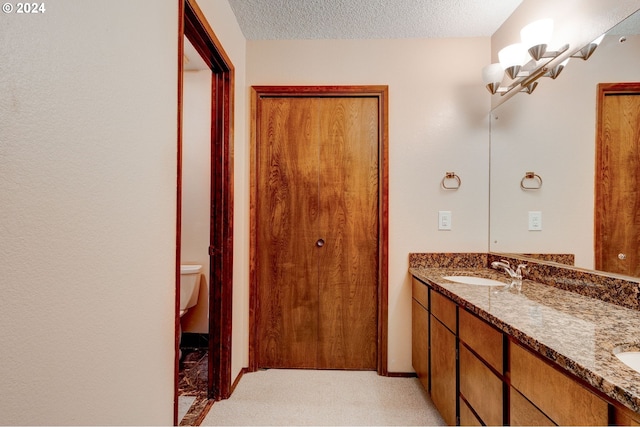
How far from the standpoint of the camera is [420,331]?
2076mm

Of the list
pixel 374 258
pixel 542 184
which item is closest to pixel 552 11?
pixel 542 184

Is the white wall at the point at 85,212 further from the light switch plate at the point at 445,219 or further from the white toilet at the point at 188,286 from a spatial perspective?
the light switch plate at the point at 445,219

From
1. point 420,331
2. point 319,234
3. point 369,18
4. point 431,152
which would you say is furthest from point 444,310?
point 369,18

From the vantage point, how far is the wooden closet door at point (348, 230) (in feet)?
7.74

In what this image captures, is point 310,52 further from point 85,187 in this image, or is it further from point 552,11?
point 85,187

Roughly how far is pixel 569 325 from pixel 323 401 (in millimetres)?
1470

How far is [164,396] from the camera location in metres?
1.20

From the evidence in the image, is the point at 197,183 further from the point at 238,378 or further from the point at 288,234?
the point at 238,378

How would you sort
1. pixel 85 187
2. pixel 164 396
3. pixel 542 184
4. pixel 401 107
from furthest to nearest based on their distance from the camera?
pixel 401 107
pixel 542 184
pixel 164 396
pixel 85 187

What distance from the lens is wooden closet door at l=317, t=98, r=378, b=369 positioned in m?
2.36

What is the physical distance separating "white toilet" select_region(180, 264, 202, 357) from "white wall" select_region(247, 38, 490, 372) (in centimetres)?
160

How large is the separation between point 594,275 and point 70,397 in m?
1.98

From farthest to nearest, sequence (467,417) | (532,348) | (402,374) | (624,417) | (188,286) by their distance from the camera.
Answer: (188,286), (402,374), (467,417), (532,348), (624,417)

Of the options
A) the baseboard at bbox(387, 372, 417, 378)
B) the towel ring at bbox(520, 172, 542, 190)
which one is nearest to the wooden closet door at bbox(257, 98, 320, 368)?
the baseboard at bbox(387, 372, 417, 378)
